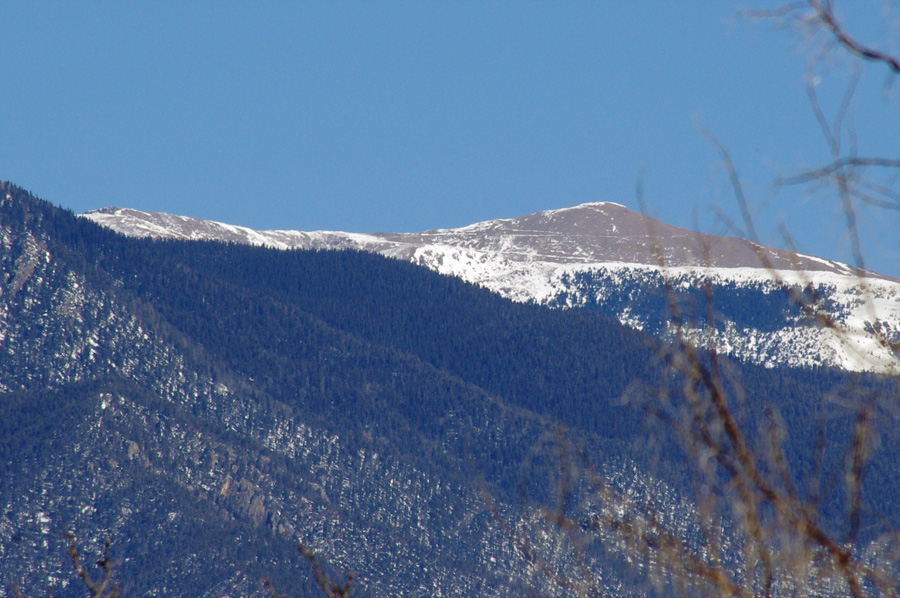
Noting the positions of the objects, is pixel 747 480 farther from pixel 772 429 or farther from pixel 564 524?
pixel 564 524

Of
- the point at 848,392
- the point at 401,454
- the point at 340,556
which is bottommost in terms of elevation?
the point at 340,556

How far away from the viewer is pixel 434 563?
158625 millimetres

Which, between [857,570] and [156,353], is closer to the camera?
[857,570]

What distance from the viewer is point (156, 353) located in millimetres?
199125

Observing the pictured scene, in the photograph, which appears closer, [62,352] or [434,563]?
[434,563]

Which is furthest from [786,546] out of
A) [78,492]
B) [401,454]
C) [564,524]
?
[401,454]

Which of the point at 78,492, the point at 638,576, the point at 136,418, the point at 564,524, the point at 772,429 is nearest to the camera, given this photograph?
the point at 772,429

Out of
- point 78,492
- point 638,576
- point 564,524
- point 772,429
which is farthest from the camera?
point 78,492

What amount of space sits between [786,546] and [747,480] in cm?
46

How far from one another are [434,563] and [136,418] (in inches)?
1827

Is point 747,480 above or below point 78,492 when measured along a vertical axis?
above

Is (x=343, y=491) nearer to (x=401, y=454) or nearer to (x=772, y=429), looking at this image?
(x=401, y=454)

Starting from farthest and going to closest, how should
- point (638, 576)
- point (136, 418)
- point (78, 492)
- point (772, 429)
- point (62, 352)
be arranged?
point (62, 352)
point (136, 418)
point (78, 492)
point (638, 576)
point (772, 429)

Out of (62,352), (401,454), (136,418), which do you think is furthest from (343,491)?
(62,352)
